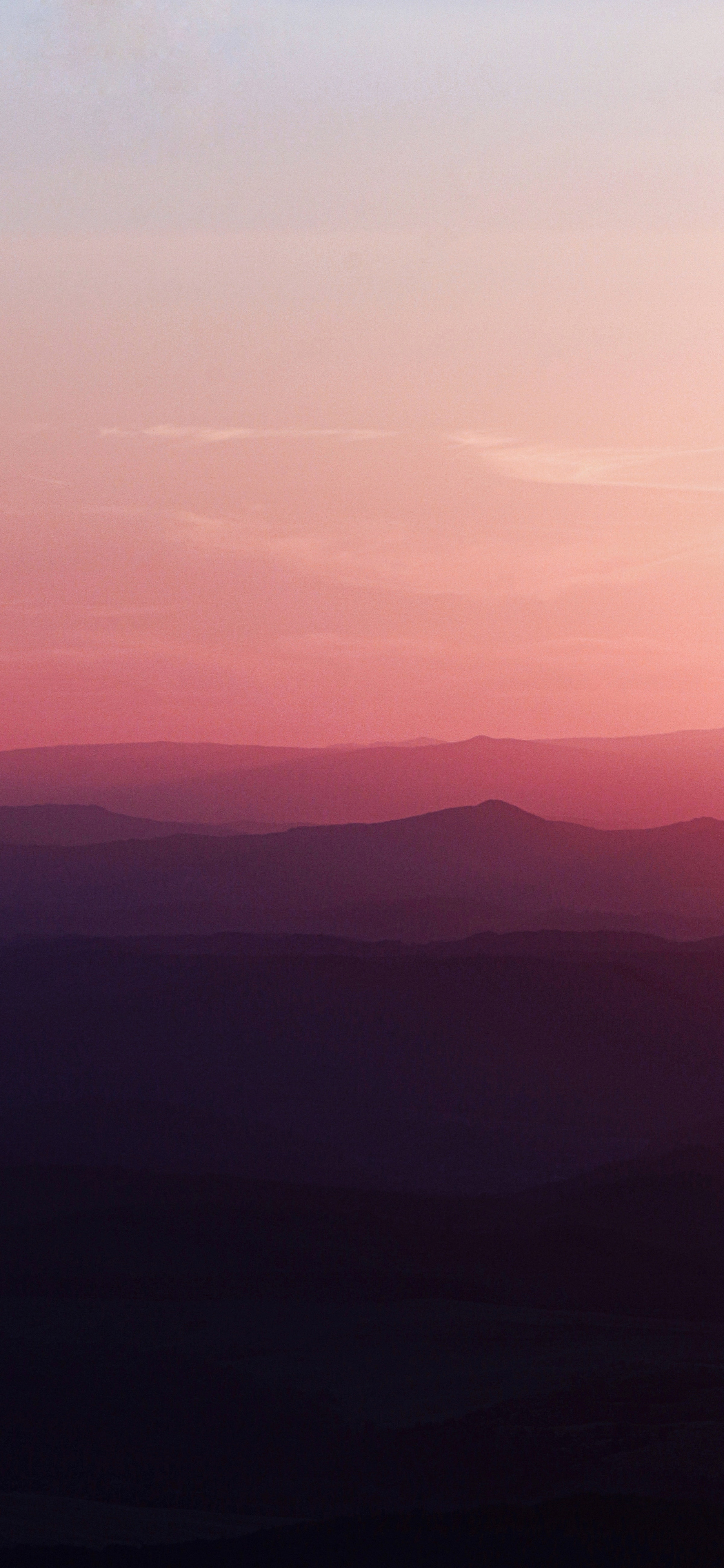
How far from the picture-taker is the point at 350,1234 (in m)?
42.3

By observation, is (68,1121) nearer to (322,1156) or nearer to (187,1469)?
(322,1156)

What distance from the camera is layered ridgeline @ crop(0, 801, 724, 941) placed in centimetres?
10894

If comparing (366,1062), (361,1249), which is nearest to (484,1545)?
(361,1249)

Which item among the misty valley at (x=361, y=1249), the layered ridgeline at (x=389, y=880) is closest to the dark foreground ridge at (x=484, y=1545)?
the misty valley at (x=361, y=1249)

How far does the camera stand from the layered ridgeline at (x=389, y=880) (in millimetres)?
108938

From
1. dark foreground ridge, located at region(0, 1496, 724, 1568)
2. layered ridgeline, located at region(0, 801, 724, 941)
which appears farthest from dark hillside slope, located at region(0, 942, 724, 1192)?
layered ridgeline, located at region(0, 801, 724, 941)

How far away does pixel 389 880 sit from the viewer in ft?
442

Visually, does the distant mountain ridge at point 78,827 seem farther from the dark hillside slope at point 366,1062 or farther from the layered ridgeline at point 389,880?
the dark hillside slope at point 366,1062

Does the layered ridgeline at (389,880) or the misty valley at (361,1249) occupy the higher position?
the layered ridgeline at (389,880)

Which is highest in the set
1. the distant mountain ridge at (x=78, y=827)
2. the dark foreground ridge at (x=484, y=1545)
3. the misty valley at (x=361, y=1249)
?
the distant mountain ridge at (x=78, y=827)

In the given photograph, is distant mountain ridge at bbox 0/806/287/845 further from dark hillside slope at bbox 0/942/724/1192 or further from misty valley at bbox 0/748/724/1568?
dark hillside slope at bbox 0/942/724/1192

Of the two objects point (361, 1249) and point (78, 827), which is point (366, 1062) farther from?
point (78, 827)

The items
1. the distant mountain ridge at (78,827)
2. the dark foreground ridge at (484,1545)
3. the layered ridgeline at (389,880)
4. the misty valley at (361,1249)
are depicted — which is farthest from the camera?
the distant mountain ridge at (78,827)

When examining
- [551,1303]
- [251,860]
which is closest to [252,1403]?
[551,1303]
